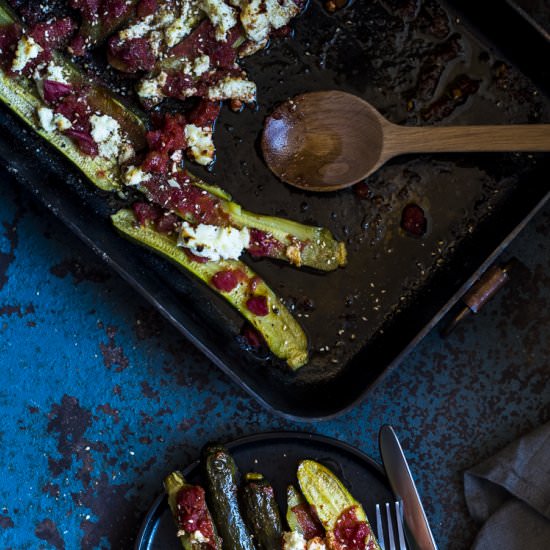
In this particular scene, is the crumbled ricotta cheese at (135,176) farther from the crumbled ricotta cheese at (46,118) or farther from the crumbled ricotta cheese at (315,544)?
the crumbled ricotta cheese at (315,544)

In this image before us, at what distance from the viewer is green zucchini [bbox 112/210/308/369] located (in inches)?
73.0

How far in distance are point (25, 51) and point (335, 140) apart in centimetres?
78

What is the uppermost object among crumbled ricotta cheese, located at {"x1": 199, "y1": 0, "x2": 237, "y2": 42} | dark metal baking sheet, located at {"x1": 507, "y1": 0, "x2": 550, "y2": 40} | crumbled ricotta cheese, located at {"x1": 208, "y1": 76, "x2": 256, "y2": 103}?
dark metal baking sheet, located at {"x1": 507, "y1": 0, "x2": 550, "y2": 40}

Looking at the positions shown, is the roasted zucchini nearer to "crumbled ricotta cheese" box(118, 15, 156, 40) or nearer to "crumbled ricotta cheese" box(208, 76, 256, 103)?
"crumbled ricotta cheese" box(208, 76, 256, 103)

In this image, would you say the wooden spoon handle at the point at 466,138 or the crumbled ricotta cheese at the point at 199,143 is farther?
the crumbled ricotta cheese at the point at 199,143

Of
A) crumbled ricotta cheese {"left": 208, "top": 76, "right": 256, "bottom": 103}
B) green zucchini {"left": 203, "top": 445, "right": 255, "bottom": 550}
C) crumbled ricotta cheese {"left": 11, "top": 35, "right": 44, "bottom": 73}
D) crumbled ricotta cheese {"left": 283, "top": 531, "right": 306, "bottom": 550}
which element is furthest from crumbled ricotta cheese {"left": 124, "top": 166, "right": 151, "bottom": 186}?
crumbled ricotta cheese {"left": 283, "top": 531, "right": 306, "bottom": 550}

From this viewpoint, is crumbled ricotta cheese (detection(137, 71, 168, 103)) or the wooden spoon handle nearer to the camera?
the wooden spoon handle

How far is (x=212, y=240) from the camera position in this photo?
1.80 m

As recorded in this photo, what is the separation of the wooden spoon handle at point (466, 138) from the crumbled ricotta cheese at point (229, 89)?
0.37m

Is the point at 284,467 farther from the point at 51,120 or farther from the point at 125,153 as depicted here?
the point at 51,120

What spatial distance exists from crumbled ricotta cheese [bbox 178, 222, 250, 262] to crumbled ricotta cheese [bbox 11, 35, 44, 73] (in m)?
0.55

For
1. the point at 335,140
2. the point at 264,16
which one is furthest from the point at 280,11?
the point at 335,140

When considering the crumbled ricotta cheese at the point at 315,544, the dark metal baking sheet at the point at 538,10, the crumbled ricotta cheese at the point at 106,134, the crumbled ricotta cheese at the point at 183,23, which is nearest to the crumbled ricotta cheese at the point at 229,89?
the crumbled ricotta cheese at the point at 183,23

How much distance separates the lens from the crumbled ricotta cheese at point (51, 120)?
1.81m
